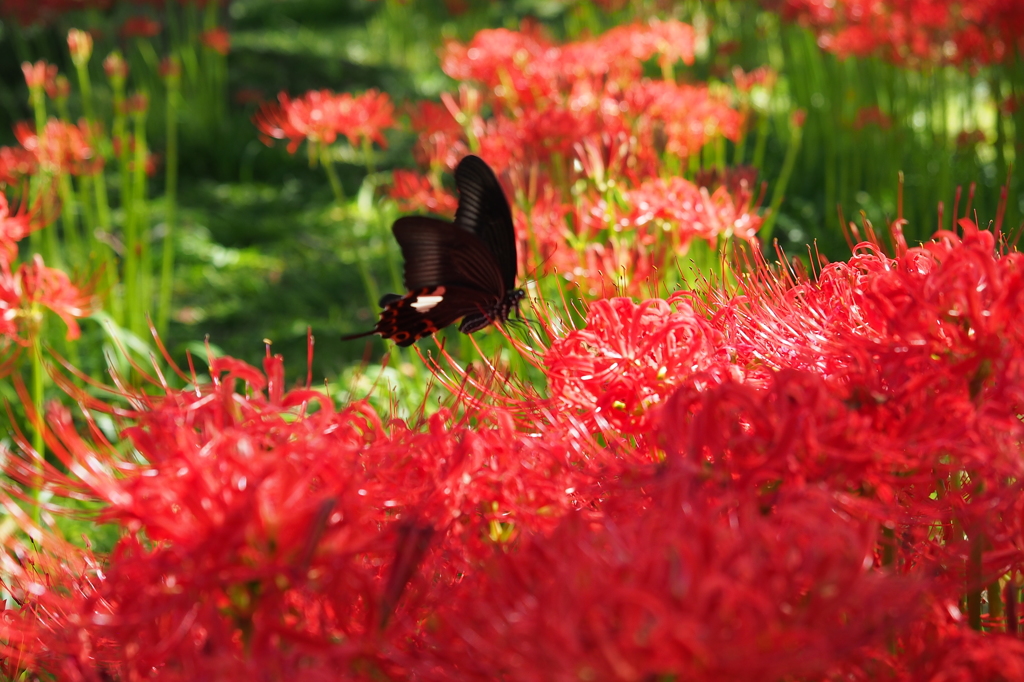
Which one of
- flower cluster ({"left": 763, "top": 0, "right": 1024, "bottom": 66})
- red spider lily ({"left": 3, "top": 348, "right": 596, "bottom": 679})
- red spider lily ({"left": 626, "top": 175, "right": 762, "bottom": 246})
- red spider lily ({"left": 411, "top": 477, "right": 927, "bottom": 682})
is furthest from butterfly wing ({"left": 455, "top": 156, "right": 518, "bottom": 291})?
flower cluster ({"left": 763, "top": 0, "right": 1024, "bottom": 66})

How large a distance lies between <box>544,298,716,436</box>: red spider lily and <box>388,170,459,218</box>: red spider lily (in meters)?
1.39

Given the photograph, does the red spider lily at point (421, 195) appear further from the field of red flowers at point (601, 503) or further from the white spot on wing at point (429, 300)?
the field of red flowers at point (601, 503)

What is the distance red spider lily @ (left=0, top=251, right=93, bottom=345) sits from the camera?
1.83m

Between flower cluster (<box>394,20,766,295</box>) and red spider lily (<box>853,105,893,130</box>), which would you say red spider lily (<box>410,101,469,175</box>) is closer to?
flower cluster (<box>394,20,766,295</box>)

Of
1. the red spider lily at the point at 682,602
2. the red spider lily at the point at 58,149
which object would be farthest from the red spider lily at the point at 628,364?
the red spider lily at the point at 58,149

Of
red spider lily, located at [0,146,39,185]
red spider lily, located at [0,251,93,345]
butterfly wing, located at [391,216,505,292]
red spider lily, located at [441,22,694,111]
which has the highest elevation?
red spider lily, located at [441,22,694,111]

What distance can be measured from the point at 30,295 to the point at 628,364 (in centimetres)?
136

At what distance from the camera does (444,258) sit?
2.23 metres

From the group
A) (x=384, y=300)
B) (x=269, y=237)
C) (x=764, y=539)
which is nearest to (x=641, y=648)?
(x=764, y=539)

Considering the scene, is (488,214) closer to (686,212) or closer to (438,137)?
(686,212)

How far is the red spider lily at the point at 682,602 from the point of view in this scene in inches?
28.5

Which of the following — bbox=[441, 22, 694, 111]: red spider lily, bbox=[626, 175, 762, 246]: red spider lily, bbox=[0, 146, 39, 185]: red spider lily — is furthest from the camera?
bbox=[0, 146, 39, 185]: red spider lily

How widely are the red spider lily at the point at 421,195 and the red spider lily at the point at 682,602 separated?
5.87 ft

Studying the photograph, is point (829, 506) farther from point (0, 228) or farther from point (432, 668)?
point (0, 228)
